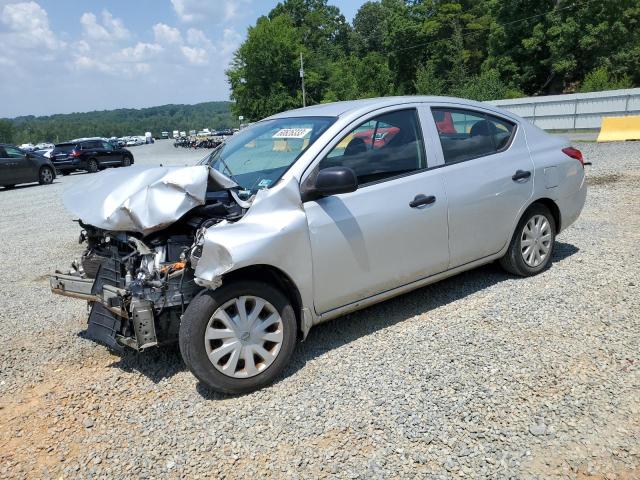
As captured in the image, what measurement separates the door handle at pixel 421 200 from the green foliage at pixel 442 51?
35.3 m

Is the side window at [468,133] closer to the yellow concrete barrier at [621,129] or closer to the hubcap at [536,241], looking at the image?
the hubcap at [536,241]

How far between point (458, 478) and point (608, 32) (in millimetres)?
47277

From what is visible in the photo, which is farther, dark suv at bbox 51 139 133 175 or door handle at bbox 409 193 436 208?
dark suv at bbox 51 139 133 175

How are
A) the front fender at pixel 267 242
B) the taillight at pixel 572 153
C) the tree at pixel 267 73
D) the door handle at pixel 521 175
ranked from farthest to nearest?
1. the tree at pixel 267 73
2. the taillight at pixel 572 153
3. the door handle at pixel 521 175
4. the front fender at pixel 267 242

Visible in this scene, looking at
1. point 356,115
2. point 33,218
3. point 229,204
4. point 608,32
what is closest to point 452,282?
point 356,115

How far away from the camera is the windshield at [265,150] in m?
3.86

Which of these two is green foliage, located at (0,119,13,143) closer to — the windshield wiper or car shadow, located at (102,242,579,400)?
the windshield wiper

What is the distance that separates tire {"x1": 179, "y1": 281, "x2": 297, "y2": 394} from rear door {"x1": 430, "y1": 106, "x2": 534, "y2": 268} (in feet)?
5.52

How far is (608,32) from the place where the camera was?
40969mm

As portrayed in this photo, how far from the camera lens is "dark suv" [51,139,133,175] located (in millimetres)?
23219

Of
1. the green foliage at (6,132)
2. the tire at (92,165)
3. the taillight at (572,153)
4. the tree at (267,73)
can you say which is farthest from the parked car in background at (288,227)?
the green foliage at (6,132)

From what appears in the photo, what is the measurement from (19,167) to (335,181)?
58.6 feet

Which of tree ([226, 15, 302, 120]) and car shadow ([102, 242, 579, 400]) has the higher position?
tree ([226, 15, 302, 120])

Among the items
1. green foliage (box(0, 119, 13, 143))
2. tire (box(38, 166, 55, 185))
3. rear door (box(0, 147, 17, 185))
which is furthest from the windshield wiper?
green foliage (box(0, 119, 13, 143))
